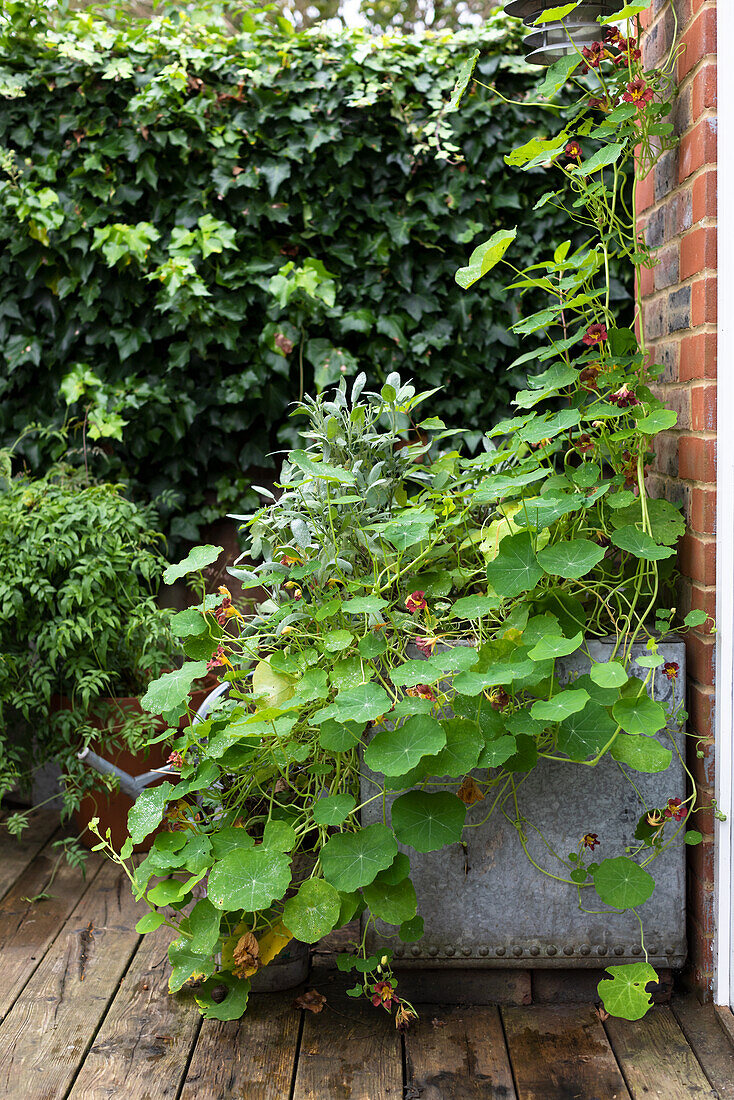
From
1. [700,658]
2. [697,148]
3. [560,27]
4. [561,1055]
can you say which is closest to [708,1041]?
[561,1055]

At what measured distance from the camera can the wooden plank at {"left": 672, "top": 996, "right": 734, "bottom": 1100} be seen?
1.32 metres

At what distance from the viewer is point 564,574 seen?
1409 millimetres

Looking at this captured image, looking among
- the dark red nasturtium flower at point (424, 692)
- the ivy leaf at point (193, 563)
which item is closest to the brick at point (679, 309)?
the dark red nasturtium flower at point (424, 692)

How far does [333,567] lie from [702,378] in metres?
0.75

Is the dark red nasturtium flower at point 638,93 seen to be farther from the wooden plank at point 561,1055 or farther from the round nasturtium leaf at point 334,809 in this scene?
the wooden plank at point 561,1055

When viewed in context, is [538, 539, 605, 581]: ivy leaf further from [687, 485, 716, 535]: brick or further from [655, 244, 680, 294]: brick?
[655, 244, 680, 294]: brick

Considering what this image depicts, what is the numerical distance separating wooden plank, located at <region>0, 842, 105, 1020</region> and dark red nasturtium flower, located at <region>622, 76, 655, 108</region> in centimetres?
200

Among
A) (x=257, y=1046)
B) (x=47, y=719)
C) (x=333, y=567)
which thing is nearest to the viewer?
(x=257, y=1046)

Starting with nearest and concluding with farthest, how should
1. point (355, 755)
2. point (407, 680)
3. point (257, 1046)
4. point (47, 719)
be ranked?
point (407, 680), point (257, 1046), point (355, 755), point (47, 719)

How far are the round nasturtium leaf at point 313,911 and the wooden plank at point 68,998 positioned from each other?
44 cm

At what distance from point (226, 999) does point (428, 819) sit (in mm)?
472

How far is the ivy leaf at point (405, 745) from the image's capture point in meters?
1.29

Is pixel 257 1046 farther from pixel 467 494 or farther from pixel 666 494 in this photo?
pixel 666 494

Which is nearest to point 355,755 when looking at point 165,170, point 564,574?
point 564,574
